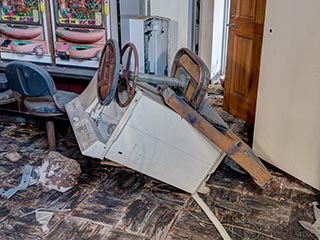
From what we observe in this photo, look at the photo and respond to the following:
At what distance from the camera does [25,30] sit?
136 inches

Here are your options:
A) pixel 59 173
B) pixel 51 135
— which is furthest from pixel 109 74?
pixel 51 135

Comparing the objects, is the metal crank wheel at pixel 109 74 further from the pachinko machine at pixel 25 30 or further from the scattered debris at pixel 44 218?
the pachinko machine at pixel 25 30

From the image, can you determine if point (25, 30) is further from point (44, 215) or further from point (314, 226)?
point (314, 226)

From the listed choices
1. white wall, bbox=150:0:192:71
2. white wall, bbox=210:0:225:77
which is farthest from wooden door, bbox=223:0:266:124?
white wall, bbox=210:0:225:77

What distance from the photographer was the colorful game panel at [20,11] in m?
→ 3.40

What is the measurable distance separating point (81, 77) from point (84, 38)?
0.32 meters

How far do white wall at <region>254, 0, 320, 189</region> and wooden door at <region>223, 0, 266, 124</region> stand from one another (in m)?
0.76

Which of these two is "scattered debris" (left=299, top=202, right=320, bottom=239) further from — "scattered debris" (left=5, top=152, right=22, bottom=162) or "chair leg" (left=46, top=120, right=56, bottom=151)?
"scattered debris" (left=5, top=152, right=22, bottom=162)

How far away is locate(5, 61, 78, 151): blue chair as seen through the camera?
2754mm

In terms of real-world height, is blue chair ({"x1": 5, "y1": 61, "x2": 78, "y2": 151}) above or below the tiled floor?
above

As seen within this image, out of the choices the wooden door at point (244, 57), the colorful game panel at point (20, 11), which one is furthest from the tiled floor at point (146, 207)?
the colorful game panel at point (20, 11)

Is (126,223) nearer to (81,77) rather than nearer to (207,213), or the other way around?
(207,213)

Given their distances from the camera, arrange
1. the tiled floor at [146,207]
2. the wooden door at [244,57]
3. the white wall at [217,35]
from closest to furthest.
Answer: the tiled floor at [146,207]
the wooden door at [244,57]
the white wall at [217,35]

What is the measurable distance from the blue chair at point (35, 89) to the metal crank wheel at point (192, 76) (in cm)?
89
